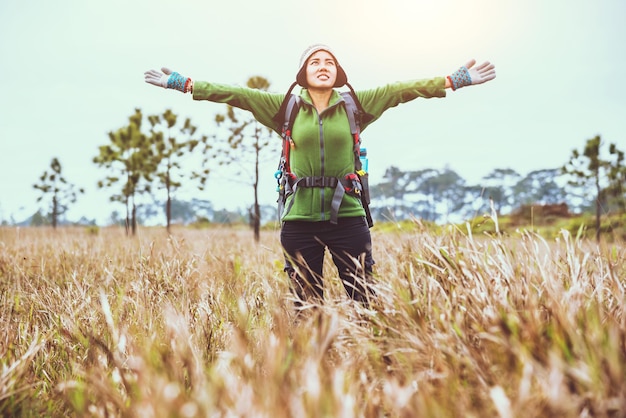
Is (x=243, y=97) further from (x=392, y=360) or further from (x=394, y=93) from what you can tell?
(x=392, y=360)

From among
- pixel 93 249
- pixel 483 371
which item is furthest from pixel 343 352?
pixel 93 249

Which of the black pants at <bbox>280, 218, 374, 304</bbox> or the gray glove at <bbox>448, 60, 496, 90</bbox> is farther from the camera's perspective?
the gray glove at <bbox>448, 60, 496, 90</bbox>

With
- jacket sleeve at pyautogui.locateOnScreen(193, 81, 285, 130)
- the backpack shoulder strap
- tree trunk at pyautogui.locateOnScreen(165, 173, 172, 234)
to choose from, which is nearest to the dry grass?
the backpack shoulder strap

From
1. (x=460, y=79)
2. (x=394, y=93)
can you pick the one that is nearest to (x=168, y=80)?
(x=394, y=93)

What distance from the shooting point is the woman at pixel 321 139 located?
11.5 feet

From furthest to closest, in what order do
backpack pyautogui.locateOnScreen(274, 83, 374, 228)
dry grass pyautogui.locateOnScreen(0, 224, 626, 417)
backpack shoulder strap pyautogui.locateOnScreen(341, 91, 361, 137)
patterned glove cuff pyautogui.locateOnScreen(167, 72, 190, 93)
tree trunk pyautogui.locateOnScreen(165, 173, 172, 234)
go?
tree trunk pyautogui.locateOnScreen(165, 173, 172, 234) → patterned glove cuff pyautogui.locateOnScreen(167, 72, 190, 93) → backpack shoulder strap pyautogui.locateOnScreen(341, 91, 361, 137) → backpack pyautogui.locateOnScreen(274, 83, 374, 228) → dry grass pyautogui.locateOnScreen(0, 224, 626, 417)

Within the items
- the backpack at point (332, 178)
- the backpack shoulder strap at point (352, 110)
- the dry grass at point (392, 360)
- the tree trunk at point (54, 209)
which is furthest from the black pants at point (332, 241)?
the tree trunk at point (54, 209)

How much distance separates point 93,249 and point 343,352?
540cm

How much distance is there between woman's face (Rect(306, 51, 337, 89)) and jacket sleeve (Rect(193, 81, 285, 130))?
289 millimetres

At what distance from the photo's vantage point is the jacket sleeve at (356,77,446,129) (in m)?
3.81

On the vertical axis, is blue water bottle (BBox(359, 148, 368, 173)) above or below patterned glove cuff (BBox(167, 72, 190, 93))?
below

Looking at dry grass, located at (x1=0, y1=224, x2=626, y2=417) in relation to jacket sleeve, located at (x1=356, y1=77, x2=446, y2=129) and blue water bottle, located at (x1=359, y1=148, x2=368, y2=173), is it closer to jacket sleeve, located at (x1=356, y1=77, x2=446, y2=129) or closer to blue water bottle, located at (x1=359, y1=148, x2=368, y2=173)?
blue water bottle, located at (x1=359, y1=148, x2=368, y2=173)

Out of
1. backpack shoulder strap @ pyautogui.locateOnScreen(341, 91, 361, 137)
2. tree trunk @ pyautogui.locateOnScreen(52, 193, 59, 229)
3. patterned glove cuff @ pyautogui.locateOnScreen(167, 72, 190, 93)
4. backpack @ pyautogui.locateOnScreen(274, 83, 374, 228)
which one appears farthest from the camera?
tree trunk @ pyautogui.locateOnScreen(52, 193, 59, 229)

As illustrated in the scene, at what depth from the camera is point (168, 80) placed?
3.75 meters
